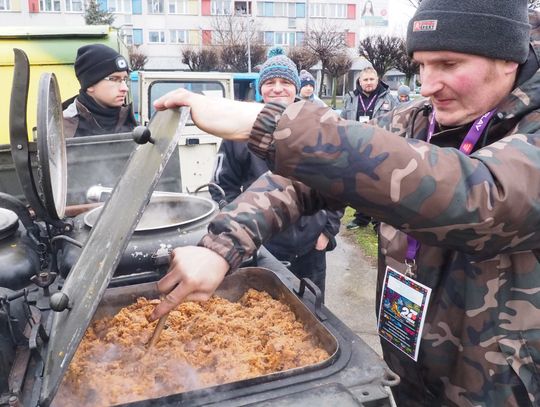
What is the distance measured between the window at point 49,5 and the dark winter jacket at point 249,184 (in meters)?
40.6

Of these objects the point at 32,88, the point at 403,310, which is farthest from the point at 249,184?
the point at 32,88

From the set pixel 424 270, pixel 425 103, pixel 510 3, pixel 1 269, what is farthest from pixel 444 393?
pixel 1 269

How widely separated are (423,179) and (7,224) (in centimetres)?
152

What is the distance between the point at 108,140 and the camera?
318cm

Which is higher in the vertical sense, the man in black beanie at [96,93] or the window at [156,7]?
the window at [156,7]

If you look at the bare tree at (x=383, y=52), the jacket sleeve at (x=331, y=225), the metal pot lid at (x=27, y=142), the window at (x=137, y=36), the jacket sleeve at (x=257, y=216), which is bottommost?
the jacket sleeve at (x=331, y=225)

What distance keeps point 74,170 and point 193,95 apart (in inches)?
78.5

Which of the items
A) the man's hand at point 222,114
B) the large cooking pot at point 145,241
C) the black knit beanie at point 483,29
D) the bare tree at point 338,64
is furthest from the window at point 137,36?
the black knit beanie at point 483,29

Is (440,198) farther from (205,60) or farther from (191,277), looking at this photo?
(205,60)

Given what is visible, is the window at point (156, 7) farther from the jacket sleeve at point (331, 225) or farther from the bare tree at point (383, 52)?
the jacket sleeve at point (331, 225)

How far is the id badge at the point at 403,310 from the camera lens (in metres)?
1.47

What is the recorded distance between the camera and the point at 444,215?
3.22 feet

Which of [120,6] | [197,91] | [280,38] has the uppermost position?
[120,6]

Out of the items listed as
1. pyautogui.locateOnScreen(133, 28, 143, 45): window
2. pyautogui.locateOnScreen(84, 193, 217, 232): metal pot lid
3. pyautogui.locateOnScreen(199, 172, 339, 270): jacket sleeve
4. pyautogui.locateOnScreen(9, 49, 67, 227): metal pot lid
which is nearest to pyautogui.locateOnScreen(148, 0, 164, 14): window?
pyautogui.locateOnScreen(133, 28, 143, 45): window
